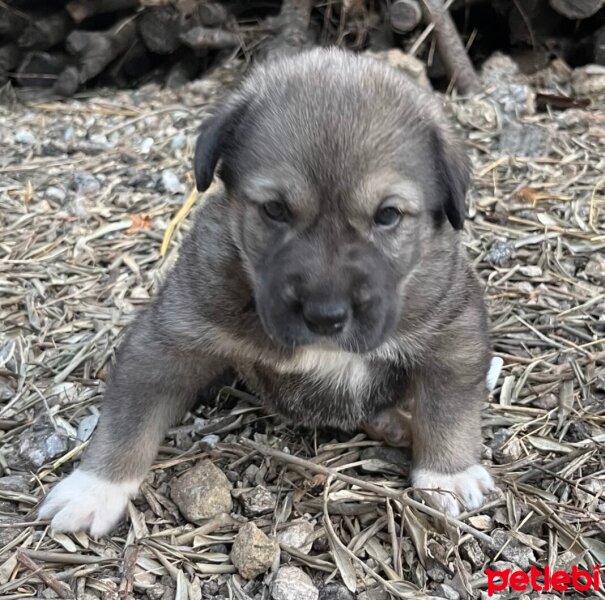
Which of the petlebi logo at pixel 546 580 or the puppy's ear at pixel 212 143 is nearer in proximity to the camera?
the petlebi logo at pixel 546 580

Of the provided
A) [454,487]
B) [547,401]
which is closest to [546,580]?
[454,487]

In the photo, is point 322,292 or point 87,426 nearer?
point 322,292

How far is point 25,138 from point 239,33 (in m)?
1.62

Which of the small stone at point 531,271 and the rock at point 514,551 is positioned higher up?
Result: the rock at point 514,551

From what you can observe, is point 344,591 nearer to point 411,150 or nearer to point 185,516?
point 185,516

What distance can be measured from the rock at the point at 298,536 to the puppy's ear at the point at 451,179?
1018mm

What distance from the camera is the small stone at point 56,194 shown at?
4.51 meters

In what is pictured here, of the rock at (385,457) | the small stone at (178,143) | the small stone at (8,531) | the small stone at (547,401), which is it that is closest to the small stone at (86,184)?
→ the small stone at (178,143)

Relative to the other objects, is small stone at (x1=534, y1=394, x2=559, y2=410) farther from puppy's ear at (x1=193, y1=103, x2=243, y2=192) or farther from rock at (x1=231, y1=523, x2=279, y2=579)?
puppy's ear at (x1=193, y1=103, x2=243, y2=192)

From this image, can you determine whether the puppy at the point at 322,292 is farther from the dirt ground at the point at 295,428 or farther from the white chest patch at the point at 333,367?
the dirt ground at the point at 295,428

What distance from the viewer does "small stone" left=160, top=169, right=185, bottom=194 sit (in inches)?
177

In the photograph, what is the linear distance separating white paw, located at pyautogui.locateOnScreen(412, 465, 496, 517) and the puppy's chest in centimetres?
29

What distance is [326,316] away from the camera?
2.18 meters

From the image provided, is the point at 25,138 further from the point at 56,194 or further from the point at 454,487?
the point at 454,487
